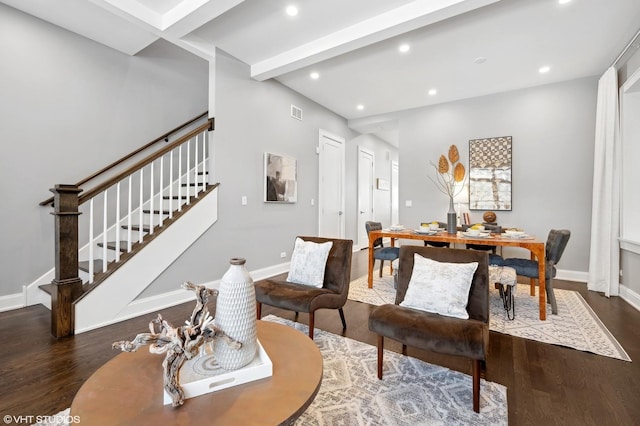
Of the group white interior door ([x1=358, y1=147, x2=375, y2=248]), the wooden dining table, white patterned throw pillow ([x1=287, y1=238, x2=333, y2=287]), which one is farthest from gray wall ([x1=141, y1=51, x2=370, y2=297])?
white interior door ([x1=358, y1=147, x2=375, y2=248])

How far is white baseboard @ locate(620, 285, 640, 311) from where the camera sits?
3193 millimetres

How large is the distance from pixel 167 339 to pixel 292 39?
358cm

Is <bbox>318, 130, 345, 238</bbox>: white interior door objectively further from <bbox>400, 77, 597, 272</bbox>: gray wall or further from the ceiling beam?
the ceiling beam

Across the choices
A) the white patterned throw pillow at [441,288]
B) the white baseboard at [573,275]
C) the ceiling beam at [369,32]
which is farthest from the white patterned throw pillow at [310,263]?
the white baseboard at [573,275]

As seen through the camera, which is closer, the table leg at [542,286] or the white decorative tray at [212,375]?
the white decorative tray at [212,375]

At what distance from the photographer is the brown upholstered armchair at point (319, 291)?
230 cm

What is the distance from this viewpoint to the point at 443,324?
66.5 inches

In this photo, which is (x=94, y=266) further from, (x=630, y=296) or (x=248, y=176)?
(x=630, y=296)

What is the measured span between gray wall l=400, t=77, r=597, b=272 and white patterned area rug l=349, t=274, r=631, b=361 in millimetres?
1265

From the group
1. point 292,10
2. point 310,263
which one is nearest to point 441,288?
point 310,263

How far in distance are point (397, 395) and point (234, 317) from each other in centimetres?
Result: 119

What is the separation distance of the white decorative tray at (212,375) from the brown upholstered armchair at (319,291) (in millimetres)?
1134

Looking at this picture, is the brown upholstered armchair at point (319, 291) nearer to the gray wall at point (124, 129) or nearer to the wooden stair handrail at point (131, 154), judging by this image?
the gray wall at point (124, 129)

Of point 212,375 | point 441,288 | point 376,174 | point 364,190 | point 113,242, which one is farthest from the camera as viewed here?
point 376,174
